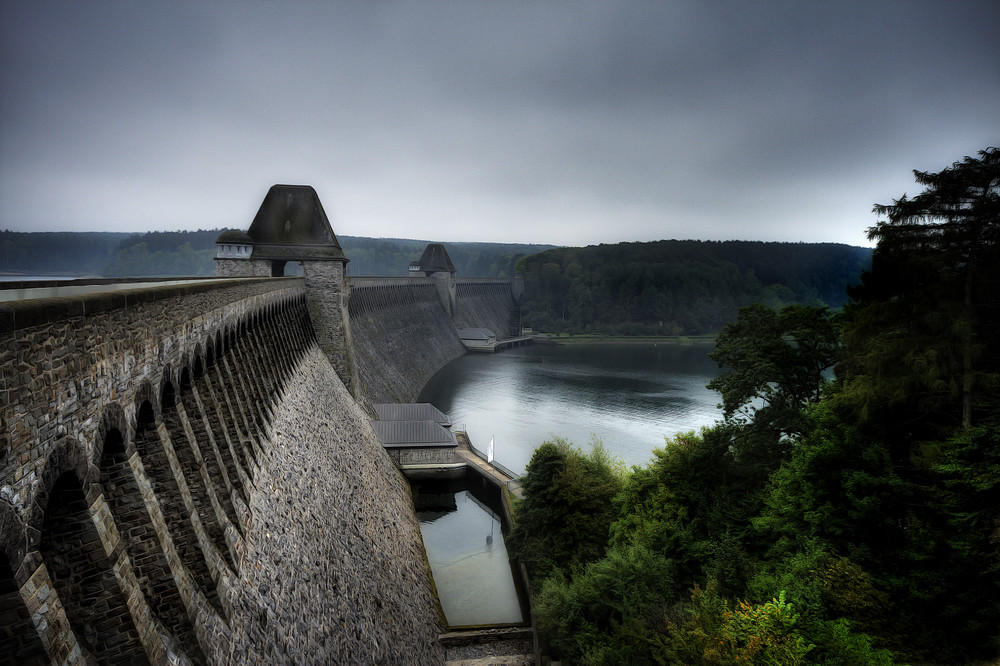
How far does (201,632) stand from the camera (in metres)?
5.71

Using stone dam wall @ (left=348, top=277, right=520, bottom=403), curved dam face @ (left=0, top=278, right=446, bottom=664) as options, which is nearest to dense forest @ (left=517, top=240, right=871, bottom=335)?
stone dam wall @ (left=348, top=277, right=520, bottom=403)

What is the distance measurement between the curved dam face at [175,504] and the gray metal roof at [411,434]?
32.8 ft

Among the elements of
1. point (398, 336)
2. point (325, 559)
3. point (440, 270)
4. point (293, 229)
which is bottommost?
point (325, 559)

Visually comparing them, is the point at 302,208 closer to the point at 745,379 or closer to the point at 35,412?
the point at 745,379

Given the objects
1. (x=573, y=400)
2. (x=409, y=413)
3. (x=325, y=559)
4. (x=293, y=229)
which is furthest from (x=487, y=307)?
(x=325, y=559)

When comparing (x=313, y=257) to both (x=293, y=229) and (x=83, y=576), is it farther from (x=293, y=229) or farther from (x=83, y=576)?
(x=83, y=576)

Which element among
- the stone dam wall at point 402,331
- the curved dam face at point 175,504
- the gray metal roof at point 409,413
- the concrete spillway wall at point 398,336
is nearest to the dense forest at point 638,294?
the stone dam wall at point 402,331

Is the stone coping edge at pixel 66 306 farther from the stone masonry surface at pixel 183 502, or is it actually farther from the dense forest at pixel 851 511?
the dense forest at pixel 851 511

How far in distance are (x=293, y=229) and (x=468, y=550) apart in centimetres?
1595

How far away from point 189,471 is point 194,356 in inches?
70.3

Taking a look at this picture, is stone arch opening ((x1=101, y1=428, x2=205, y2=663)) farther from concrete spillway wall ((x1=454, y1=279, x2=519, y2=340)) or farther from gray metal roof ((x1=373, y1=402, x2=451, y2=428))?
concrete spillway wall ((x1=454, y1=279, x2=519, y2=340))

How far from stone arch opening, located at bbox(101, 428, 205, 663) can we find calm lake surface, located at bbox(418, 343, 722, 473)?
24.1 meters

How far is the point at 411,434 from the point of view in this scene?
25.0 metres

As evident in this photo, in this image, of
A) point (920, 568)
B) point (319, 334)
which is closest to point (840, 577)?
point (920, 568)
